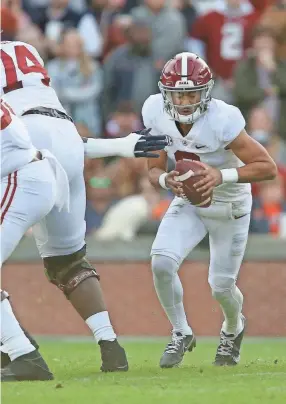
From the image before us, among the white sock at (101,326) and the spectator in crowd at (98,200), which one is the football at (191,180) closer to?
the white sock at (101,326)

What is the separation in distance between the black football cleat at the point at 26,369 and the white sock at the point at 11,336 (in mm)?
36

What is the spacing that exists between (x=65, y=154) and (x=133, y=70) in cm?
634

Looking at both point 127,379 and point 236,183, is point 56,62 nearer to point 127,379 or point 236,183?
point 236,183

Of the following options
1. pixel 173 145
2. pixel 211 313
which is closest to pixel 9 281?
pixel 211 313

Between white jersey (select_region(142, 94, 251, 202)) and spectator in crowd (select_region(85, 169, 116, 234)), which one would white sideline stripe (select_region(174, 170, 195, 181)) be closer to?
white jersey (select_region(142, 94, 251, 202))

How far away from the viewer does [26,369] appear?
5531 mm

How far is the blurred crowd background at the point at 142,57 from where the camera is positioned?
11.7 metres

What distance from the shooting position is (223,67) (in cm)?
1244

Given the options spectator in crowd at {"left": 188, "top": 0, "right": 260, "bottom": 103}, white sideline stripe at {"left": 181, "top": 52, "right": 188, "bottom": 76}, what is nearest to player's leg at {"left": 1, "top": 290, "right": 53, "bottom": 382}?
white sideline stripe at {"left": 181, "top": 52, "right": 188, "bottom": 76}

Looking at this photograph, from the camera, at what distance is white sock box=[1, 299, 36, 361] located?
5.45 metres

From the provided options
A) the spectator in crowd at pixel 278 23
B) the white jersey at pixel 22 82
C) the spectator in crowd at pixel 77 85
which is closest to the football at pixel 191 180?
the white jersey at pixel 22 82

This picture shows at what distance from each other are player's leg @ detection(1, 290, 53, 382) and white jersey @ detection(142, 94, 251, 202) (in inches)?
66.9

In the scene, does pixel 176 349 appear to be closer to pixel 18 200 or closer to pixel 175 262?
pixel 175 262

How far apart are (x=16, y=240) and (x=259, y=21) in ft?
23.7
